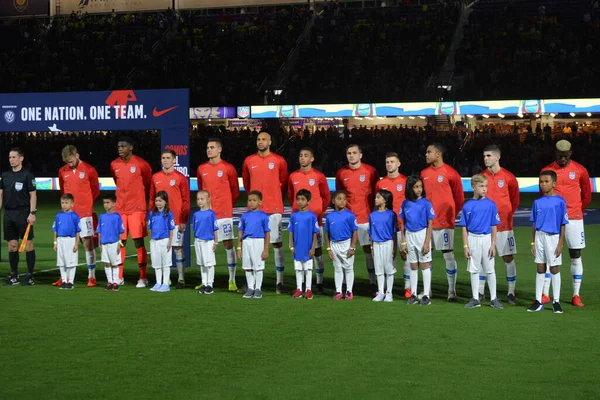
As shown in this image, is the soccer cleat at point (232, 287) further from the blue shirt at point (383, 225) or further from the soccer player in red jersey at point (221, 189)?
the blue shirt at point (383, 225)

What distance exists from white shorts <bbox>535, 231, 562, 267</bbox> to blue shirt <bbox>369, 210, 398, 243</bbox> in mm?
1906

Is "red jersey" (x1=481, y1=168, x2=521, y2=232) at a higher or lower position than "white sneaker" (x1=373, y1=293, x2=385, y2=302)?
higher

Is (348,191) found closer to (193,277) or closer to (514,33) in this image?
(193,277)

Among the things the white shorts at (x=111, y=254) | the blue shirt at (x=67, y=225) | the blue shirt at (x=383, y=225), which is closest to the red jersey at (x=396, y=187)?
the blue shirt at (x=383, y=225)

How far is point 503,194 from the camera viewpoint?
11820mm

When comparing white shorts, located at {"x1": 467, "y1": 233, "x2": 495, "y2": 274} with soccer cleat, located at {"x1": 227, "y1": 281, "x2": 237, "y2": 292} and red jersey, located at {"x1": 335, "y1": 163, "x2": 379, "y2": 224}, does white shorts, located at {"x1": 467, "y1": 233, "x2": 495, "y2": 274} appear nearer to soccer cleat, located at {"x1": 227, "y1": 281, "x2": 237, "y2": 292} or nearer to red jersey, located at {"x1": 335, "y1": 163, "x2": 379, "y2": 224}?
red jersey, located at {"x1": 335, "y1": 163, "x2": 379, "y2": 224}

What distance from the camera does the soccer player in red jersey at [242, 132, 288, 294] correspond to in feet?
42.2

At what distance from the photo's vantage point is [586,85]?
109 feet

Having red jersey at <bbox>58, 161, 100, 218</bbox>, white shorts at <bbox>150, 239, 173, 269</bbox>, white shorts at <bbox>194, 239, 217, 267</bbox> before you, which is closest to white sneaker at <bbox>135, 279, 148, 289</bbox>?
white shorts at <bbox>150, 239, 173, 269</bbox>

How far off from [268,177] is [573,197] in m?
4.40

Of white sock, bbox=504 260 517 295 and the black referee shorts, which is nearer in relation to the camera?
white sock, bbox=504 260 517 295

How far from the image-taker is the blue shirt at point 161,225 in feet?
42.3

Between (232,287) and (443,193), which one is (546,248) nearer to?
(443,193)

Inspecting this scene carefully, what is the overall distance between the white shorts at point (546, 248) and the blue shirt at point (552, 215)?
8 centimetres
